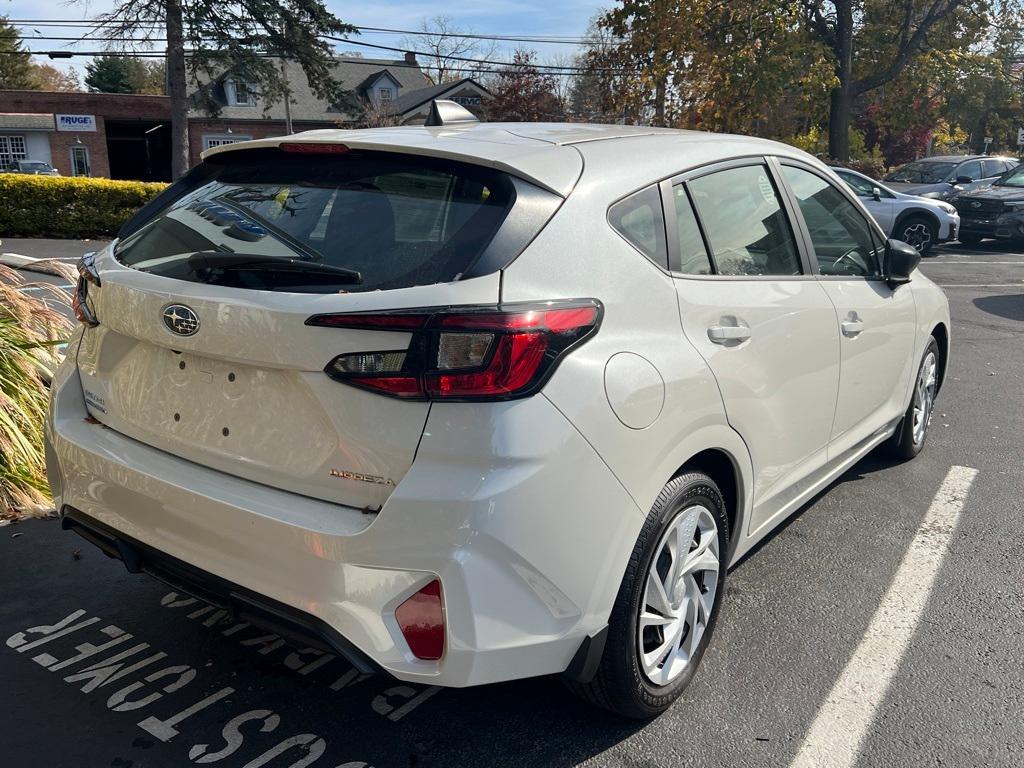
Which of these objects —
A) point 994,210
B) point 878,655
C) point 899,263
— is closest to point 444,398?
point 878,655

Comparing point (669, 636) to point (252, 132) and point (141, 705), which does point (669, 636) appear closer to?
point (141, 705)

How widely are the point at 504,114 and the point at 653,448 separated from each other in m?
35.4

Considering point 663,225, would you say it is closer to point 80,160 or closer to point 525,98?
point 525,98

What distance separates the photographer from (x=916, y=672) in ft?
9.87

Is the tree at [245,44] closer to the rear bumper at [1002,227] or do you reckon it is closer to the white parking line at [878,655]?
the rear bumper at [1002,227]

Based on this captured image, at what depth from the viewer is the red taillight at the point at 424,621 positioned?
6.95 ft

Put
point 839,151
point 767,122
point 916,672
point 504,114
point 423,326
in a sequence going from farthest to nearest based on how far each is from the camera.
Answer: point 504,114 < point 767,122 < point 839,151 < point 916,672 < point 423,326

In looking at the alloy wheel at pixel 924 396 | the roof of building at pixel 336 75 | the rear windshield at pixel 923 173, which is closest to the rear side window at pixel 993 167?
the rear windshield at pixel 923 173

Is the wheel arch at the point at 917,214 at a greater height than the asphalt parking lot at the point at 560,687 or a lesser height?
greater

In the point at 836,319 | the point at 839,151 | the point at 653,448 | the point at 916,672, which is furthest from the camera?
the point at 839,151

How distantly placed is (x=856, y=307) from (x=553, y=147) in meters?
1.75

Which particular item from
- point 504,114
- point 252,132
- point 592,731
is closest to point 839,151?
point 504,114

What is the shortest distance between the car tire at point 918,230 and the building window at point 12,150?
154ft

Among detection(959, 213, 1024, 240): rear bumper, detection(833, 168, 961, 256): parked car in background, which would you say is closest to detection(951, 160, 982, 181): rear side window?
detection(959, 213, 1024, 240): rear bumper
